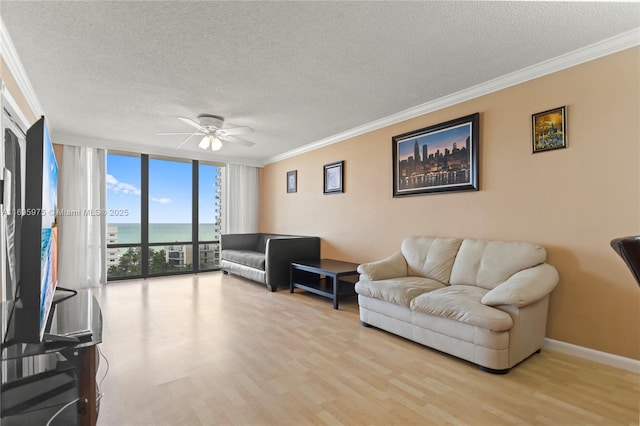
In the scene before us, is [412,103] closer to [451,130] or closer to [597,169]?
[451,130]

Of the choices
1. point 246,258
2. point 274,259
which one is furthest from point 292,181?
point 274,259

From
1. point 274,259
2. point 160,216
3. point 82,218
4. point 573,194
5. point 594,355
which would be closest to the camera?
point 594,355

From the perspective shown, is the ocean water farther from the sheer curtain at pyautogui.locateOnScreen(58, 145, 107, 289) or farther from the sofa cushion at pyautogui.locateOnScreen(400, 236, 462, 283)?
the sofa cushion at pyautogui.locateOnScreen(400, 236, 462, 283)

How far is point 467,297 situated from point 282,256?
2979 mm

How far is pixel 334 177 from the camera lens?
5191 mm

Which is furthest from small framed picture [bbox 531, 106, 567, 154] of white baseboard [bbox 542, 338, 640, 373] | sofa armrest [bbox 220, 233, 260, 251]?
sofa armrest [bbox 220, 233, 260, 251]

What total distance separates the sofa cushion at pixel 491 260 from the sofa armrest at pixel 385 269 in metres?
0.56

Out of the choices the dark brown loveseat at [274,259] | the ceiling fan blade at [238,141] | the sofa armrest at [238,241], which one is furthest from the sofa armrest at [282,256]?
the sofa armrest at [238,241]

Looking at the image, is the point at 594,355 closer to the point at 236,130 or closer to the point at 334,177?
the point at 334,177

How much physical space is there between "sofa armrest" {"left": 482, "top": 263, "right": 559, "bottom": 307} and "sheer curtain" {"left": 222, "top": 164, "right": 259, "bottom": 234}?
536 cm

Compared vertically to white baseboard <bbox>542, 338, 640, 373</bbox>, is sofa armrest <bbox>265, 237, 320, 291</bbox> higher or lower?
higher

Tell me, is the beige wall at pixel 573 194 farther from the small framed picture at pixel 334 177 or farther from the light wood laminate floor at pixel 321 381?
the small framed picture at pixel 334 177

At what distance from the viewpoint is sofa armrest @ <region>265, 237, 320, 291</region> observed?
16.0 feet

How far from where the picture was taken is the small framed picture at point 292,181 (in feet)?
20.1
